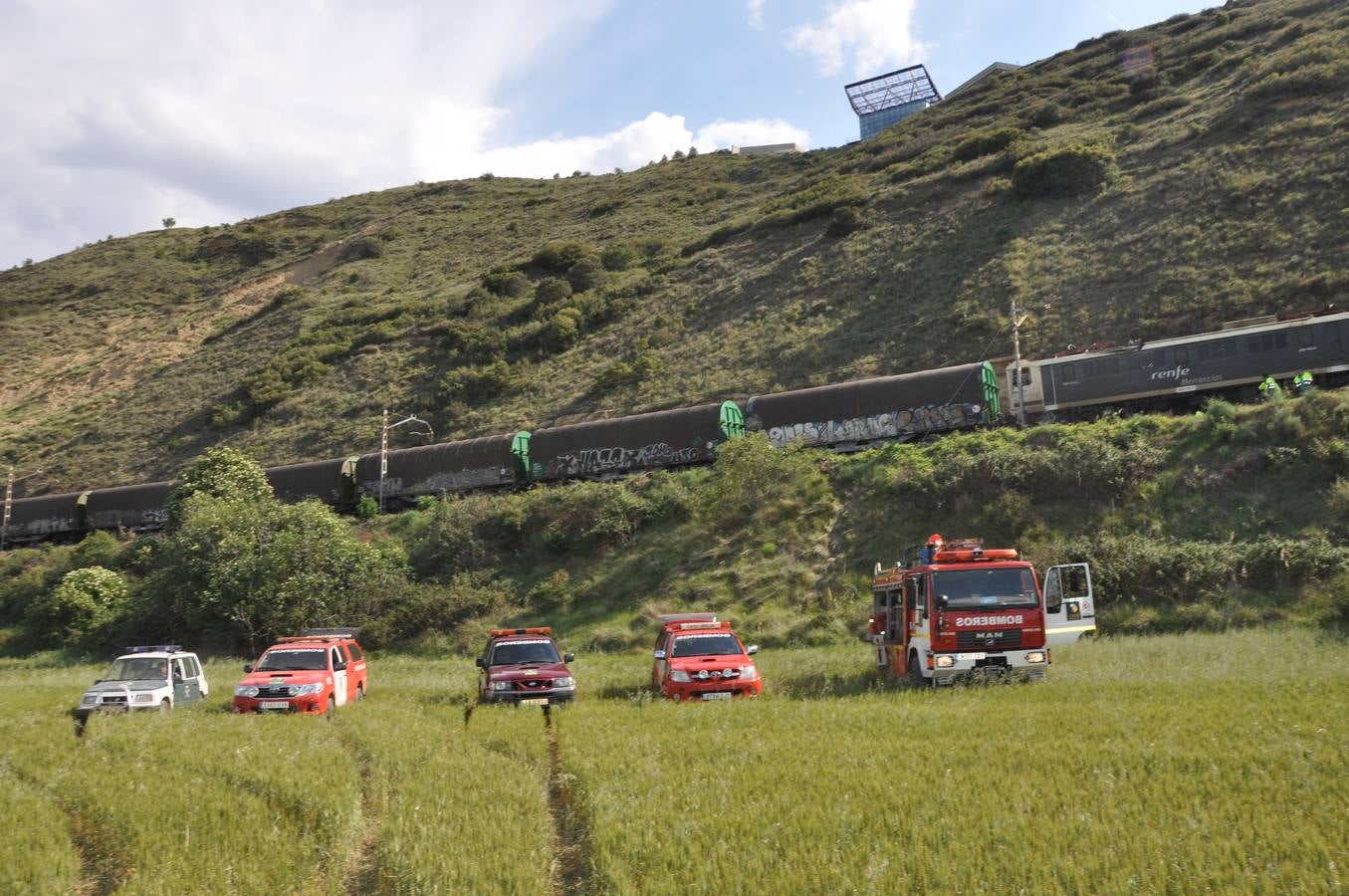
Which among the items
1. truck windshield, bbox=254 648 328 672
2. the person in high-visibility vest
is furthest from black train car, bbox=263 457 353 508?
the person in high-visibility vest

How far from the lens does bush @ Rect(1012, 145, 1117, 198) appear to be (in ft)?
184

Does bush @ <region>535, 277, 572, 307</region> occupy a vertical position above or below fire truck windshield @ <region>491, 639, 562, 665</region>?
above

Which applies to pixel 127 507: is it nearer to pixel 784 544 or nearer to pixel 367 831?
pixel 784 544

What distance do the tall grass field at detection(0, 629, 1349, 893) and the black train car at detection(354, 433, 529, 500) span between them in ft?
93.4

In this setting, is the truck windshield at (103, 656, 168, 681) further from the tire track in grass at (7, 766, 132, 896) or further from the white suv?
the tire track in grass at (7, 766, 132, 896)

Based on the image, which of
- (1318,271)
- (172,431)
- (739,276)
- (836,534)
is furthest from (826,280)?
(172,431)

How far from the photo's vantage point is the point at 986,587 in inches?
614

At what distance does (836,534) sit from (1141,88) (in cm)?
5515

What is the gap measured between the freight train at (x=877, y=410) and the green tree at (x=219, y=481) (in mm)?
5084

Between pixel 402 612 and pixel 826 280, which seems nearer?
pixel 402 612

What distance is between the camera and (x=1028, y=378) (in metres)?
38.1

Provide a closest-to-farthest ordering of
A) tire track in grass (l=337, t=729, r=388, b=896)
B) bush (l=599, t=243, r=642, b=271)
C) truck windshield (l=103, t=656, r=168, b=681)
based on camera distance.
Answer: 1. tire track in grass (l=337, t=729, r=388, b=896)
2. truck windshield (l=103, t=656, r=168, b=681)
3. bush (l=599, t=243, r=642, b=271)

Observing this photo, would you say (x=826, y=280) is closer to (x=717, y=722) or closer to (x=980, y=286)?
(x=980, y=286)

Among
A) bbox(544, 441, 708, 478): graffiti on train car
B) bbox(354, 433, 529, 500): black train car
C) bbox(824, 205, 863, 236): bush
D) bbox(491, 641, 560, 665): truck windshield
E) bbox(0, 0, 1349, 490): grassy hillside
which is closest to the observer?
bbox(491, 641, 560, 665): truck windshield
